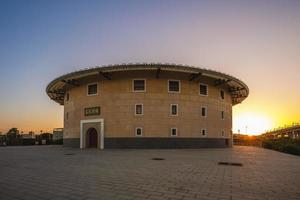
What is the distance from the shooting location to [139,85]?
24.3m

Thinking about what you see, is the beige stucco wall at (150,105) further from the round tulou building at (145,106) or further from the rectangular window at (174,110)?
the rectangular window at (174,110)

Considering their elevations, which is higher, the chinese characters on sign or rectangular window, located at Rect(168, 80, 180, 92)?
rectangular window, located at Rect(168, 80, 180, 92)

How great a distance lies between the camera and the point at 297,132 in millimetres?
86938

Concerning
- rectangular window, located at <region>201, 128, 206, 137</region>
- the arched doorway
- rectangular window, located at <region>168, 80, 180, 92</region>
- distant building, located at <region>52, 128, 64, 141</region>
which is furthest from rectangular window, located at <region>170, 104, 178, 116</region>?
distant building, located at <region>52, 128, 64, 141</region>

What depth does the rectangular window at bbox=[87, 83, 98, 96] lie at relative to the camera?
84.1 ft

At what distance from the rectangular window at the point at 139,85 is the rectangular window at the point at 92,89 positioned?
167 inches

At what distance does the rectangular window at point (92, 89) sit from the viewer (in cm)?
2564

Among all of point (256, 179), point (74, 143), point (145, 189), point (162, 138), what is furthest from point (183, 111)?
point (145, 189)

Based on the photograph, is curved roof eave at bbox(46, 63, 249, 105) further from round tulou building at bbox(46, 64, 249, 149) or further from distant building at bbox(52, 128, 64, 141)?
distant building at bbox(52, 128, 64, 141)

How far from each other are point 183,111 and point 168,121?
1.87 meters

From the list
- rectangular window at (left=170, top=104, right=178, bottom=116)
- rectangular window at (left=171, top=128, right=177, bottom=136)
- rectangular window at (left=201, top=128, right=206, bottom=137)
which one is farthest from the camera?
rectangular window at (left=201, top=128, right=206, bottom=137)

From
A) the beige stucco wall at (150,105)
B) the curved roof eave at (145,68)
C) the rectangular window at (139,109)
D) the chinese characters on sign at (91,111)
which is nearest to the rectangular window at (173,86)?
the beige stucco wall at (150,105)

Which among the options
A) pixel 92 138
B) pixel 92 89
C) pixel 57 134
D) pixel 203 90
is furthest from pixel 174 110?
pixel 57 134

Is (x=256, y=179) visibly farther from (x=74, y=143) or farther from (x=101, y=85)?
(x=74, y=143)
